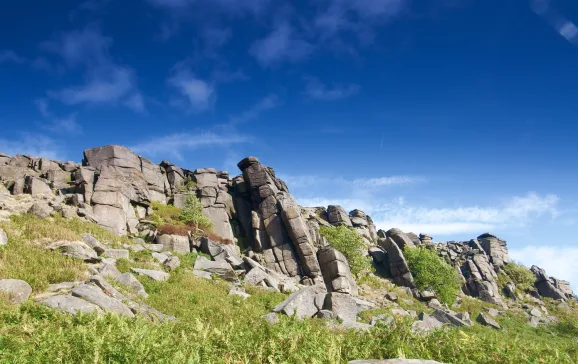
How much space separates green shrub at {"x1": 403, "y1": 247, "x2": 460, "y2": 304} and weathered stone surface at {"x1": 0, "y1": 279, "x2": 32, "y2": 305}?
53514 millimetres

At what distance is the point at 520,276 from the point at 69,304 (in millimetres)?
99041

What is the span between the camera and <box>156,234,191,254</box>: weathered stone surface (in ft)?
101

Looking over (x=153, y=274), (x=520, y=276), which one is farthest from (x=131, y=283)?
(x=520, y=276)

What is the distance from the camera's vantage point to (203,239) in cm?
3316

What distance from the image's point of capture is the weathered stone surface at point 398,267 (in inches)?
2203

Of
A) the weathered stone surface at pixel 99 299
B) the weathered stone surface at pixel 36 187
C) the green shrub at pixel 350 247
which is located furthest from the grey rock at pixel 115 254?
the green shrub at pixel 350 247

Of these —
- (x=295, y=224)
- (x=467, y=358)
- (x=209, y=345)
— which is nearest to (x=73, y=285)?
(x=209, y=345)

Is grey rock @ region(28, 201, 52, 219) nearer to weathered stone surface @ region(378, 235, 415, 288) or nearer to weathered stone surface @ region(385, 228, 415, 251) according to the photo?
weathered stone surface @ region(378, 235, 415, 288)

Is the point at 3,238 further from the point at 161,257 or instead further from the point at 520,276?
the point at 520,276

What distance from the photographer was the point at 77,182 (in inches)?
1449

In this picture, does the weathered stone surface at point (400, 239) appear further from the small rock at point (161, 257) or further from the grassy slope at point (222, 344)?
the grassy slope at point (222, 344)

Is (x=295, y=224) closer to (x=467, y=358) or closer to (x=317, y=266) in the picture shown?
(x=317, y=266)

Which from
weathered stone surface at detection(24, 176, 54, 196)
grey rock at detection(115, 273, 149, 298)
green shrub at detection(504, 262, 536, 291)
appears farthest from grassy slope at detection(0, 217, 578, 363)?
green shrub at detection(504, 262, 536, 291)

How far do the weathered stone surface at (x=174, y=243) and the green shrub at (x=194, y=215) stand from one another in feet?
33.9
